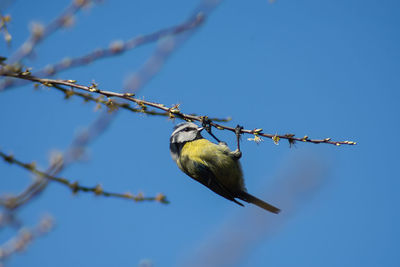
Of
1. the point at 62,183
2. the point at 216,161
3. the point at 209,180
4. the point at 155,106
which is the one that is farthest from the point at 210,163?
the point at 62,183

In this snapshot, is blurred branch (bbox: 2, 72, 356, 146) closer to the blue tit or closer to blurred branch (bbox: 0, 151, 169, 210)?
blurred branch (bbox: 0, 151, 169, 210)

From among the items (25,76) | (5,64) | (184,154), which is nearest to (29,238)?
(25,76)

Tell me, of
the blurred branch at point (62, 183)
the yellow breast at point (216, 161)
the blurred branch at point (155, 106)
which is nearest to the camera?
the blurred branch at point (62, 183)

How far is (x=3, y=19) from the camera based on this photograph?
226 centimetres

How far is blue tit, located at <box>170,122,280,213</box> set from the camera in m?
5.04

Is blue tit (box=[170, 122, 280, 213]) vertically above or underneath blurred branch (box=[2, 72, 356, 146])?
above

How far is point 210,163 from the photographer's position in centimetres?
505

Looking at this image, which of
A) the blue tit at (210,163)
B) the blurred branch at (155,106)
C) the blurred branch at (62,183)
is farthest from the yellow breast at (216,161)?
the blurred branch at (62,183)

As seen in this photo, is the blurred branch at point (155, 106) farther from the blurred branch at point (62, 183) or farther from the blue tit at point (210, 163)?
the blue tit at point (210, 163)

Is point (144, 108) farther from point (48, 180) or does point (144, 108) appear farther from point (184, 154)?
point (184, 154)

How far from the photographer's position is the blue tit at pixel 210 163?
5.04 metres

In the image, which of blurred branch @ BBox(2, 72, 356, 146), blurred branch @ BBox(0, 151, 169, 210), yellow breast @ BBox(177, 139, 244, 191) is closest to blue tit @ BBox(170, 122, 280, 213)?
yellow breast @ BBox(177, 139, 244, 191)

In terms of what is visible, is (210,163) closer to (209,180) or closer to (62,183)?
(209,180)

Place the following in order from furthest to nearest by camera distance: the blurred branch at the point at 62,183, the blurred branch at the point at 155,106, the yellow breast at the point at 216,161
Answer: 1. the yellow breast at the point at 216,161
2. the blurred branch at the point at 155,106
3. the blurred branch at the point at 62,183
